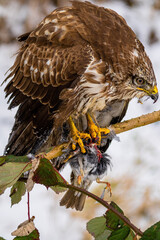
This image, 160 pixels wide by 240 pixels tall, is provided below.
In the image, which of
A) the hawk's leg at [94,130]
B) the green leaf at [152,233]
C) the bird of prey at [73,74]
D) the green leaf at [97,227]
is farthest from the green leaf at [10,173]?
the hawk's leg at [94,130]

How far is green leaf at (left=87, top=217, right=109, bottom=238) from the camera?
1.27m

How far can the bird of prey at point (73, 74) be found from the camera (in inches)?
79.0

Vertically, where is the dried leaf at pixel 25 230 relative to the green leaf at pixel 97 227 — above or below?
above

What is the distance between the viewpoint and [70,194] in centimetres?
223

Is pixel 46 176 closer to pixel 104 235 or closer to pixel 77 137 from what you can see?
pixel 104 235

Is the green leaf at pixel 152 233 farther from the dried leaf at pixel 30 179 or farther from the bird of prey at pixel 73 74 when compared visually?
the bird of prey at pixel 73 74

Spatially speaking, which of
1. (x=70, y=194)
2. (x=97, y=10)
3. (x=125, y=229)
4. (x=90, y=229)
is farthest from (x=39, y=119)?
(x=125, y=229)

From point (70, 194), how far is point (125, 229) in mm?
1111

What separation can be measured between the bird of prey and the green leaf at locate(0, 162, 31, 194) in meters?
0.76

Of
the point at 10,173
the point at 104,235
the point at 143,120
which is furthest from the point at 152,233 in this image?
the point at 143,120

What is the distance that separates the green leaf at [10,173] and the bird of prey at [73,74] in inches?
29.8

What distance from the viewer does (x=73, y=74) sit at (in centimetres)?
198

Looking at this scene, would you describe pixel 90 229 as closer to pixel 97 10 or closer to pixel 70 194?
pixel 70 194

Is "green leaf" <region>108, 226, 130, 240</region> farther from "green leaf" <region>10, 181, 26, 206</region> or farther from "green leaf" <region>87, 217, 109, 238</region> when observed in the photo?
"green leaf" <region>10, 181, 26, 206</region>
